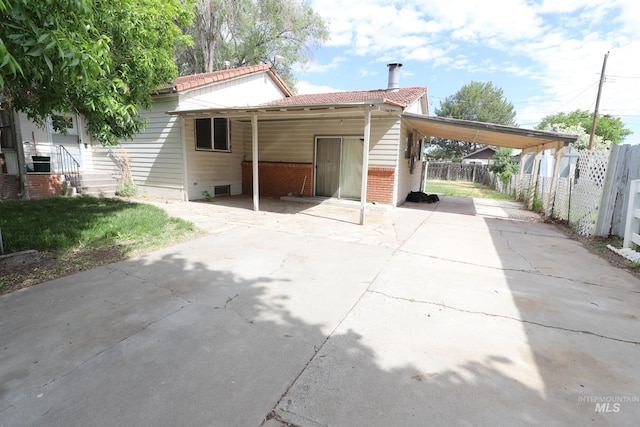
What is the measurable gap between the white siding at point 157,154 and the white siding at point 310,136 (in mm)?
2624

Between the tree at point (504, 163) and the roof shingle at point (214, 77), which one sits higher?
the roof shingle at point (214, 77)

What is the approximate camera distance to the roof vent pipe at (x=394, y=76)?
11.5 meters

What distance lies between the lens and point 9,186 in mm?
8570

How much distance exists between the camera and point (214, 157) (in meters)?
10.2

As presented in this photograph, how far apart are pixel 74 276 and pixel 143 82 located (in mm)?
3363

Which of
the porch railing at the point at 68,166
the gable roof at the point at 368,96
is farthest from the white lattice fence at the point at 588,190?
the porch railing at the point at 68,166

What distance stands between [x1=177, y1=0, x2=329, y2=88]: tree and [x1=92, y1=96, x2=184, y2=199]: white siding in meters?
8.07

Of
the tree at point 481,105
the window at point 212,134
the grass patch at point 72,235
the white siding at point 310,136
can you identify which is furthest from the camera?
the tree at point 481,105

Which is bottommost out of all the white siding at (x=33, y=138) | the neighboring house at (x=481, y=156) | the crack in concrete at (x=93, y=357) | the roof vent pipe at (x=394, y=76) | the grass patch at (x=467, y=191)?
the crack in concrete at (x=93, y=357)

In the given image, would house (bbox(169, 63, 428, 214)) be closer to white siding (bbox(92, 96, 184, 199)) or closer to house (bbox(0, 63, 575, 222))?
house (bbox(0, 63, 575, 222))

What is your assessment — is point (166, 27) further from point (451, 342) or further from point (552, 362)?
point (552, 362)

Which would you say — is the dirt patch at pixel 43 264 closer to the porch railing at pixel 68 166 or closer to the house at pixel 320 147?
the house at pixel 320 147

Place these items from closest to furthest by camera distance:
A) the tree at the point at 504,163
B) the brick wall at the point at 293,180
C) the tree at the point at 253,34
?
the brick wall at the point at 293,180 → the tree at the point at 253,34 → the tree at the point at 504,163

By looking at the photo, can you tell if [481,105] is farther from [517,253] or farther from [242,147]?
[517,253]
